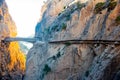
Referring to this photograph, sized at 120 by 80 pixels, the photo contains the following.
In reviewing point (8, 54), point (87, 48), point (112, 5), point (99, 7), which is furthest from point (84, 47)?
point (8, 54)

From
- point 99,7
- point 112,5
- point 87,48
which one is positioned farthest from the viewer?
point 99,7

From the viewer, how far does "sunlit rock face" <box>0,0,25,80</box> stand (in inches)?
4735

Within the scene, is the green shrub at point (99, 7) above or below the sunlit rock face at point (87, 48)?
above

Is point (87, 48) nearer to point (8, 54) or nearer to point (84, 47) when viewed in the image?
point (84, 47)

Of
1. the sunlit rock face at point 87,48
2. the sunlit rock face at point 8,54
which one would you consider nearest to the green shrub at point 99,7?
the sunlit rock face at point 87,48

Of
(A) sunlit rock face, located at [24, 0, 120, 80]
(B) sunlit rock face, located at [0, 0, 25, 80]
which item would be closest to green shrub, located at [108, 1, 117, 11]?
(A) sunlit rock face, located at [24, 0, 120, 80]

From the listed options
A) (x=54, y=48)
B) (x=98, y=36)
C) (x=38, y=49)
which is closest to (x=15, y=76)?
(x=38, y=49)

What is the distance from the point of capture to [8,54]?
127 m

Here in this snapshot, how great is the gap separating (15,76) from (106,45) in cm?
7754

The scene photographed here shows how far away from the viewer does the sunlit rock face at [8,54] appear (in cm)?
12027

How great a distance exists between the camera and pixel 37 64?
78.5 m

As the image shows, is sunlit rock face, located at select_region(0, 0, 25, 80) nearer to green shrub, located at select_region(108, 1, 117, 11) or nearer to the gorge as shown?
the gorge

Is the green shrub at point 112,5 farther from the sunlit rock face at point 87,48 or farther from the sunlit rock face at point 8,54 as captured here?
the sunlit rock face at point 8,54

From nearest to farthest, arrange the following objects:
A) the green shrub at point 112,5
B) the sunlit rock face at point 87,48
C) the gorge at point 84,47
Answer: the sunlit rock face at point 87,48, the gorge at point 84,47, the green shrub at point 112,5
